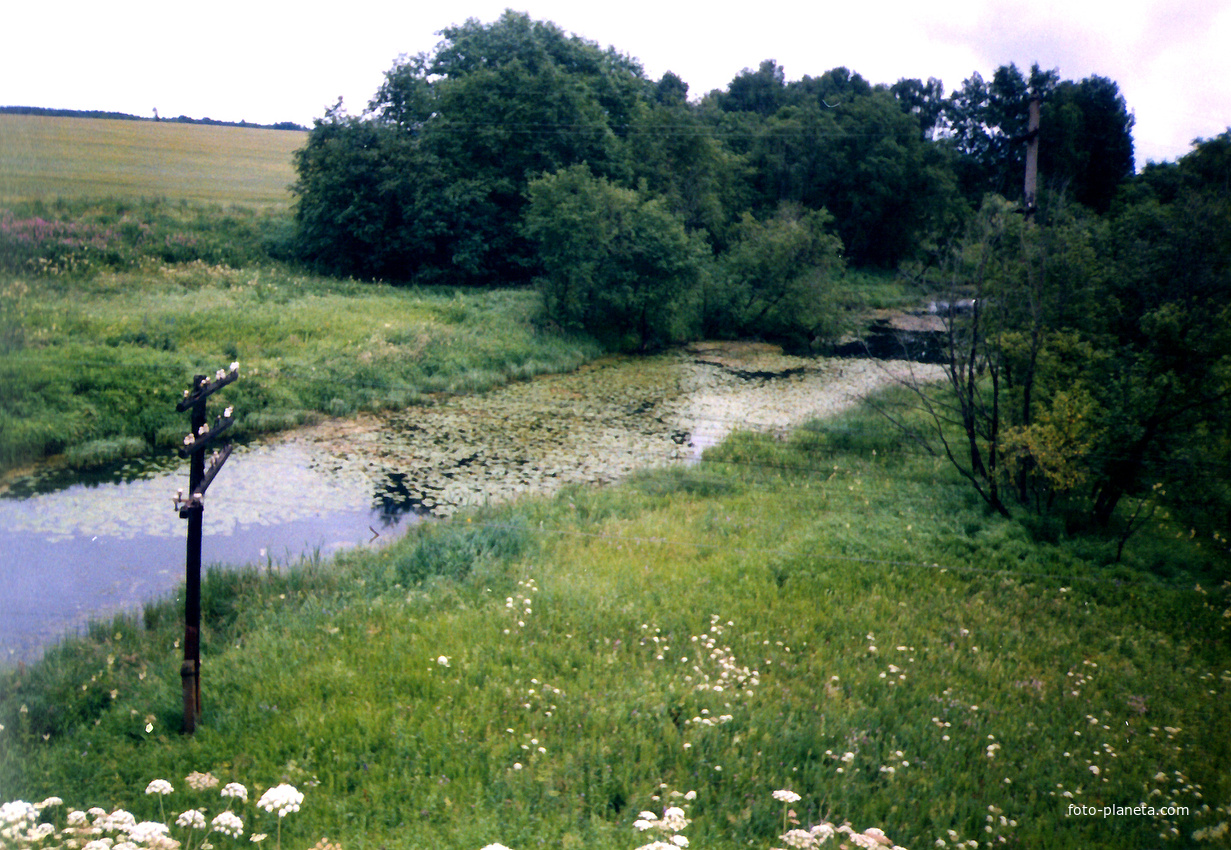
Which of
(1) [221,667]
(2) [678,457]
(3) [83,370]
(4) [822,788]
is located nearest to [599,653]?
(4) [822,788]

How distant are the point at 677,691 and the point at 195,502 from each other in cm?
413

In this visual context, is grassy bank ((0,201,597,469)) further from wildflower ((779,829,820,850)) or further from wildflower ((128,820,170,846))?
wildflower ((779,829,820,850))

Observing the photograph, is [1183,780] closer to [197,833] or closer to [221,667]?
[197,833]

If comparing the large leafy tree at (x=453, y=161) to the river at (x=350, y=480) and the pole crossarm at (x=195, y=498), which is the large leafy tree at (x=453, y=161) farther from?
the pole crossarm at (x=195, y=498)

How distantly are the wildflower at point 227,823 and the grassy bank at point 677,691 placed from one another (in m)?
0.51

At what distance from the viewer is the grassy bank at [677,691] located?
17.4ft

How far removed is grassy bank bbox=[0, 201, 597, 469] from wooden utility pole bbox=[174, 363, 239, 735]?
530cm

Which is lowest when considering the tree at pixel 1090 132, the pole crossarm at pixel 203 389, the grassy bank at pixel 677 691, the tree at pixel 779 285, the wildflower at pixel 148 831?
the grassy bank at pixel 677 691

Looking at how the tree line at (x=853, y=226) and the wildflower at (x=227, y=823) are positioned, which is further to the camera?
the tree line at (x=853, y=226)

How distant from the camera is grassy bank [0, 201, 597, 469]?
14.2m

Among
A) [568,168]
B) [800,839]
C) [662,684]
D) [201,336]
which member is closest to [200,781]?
[662,684]

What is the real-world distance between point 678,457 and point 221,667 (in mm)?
9174

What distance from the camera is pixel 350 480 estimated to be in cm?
1307

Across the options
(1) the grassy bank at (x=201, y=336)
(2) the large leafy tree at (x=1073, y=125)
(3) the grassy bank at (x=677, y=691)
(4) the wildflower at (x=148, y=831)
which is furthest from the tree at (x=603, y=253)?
(4) the wildflower at (x=148, y=831)
